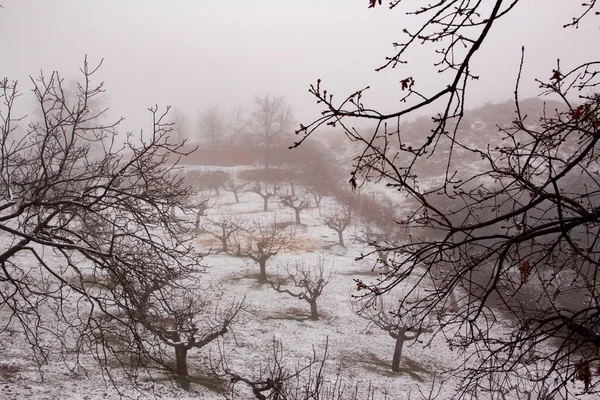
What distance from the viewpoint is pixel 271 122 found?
1743 inches

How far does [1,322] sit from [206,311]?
6.13 meters

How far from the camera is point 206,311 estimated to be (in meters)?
14.2

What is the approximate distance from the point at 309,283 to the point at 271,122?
29.6 metres

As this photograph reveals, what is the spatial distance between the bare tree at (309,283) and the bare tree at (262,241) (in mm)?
1553

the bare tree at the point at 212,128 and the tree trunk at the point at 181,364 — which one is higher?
the bare tree at the point at 212,128

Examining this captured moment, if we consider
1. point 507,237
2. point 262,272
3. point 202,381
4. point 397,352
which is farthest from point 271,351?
point 507,237

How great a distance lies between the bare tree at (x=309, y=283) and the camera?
1525cm

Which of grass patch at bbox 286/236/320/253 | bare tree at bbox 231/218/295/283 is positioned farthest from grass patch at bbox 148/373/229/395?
grass patch at bbox 286/236/320/253

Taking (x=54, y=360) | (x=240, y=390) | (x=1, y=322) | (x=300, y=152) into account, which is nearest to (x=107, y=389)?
(x=54, y=360)

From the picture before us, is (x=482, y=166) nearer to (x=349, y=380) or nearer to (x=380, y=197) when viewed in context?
(x=380, y=197)

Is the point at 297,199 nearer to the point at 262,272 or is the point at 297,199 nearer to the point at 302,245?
the point at 302,245

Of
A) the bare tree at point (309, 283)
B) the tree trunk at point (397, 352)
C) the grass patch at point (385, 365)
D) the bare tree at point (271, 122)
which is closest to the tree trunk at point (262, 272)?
the bare tree at point (309, 283)

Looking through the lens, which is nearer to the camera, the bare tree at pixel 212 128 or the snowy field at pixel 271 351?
the snowy field at pixel 271 351

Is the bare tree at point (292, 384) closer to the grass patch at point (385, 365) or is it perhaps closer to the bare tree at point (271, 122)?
the grass patch at point (385, 365)
